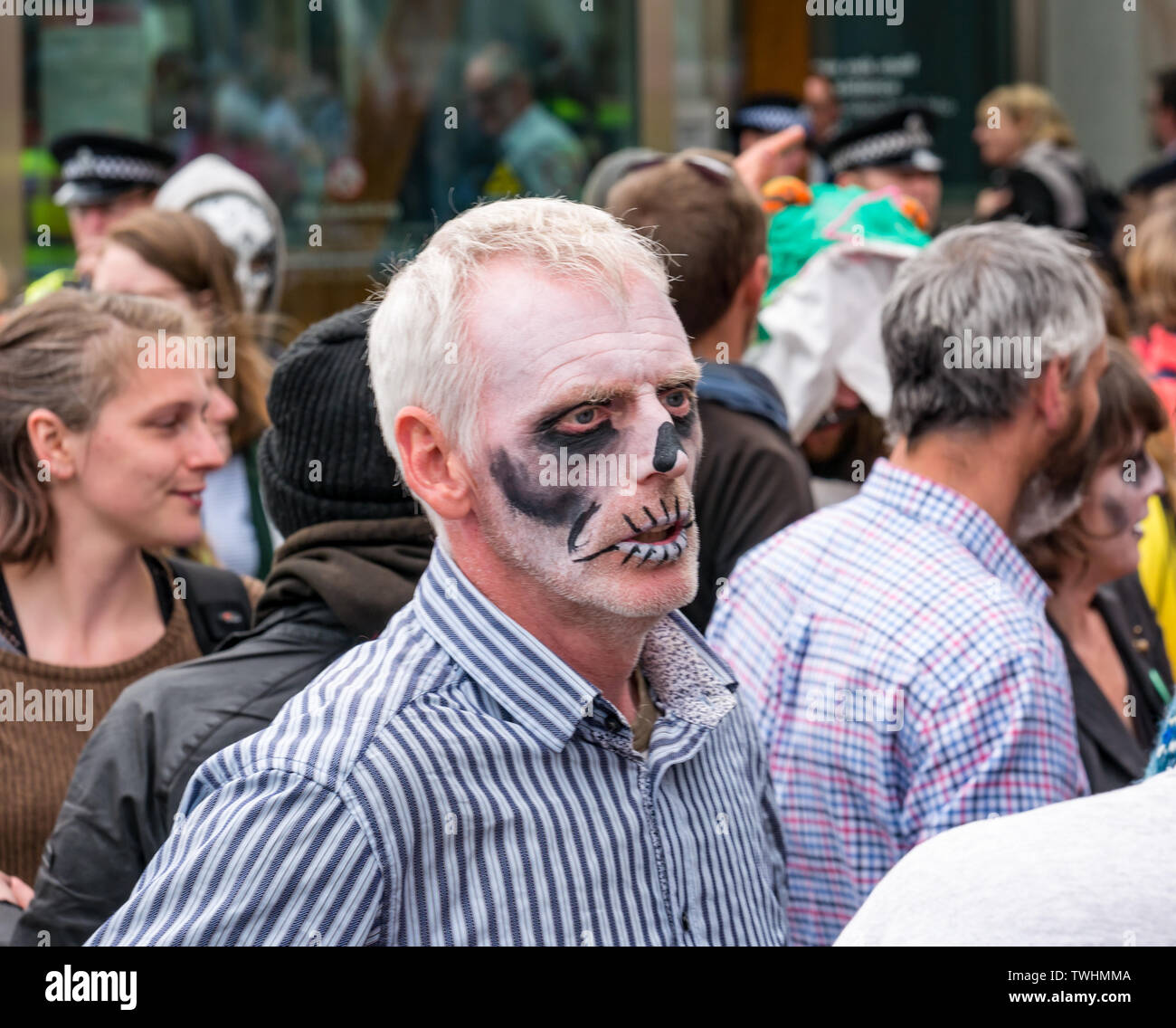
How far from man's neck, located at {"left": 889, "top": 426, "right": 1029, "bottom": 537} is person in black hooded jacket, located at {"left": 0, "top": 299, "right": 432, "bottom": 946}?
0.90 m

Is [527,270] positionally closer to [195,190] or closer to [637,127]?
[195,190]

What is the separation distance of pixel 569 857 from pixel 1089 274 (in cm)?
168

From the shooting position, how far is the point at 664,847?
5.67ft

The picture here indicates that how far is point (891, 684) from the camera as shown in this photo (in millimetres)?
2352

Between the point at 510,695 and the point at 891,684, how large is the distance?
862 mm

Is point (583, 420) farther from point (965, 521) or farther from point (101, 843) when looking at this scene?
point (965, 521)

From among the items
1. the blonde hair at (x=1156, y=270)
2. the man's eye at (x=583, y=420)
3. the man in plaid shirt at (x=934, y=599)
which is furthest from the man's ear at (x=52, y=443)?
the blonde hair at (x=1156, y=270)

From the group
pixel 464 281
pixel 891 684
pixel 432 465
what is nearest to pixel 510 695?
pixel 432 465

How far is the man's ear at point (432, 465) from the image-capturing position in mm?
1756

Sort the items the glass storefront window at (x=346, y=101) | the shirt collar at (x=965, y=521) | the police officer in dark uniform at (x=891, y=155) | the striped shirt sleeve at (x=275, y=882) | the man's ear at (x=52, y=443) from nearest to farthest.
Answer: the striped shirt sleeve at (x=275, y=882), the shirt collar at (x=965, y=521), the man's ear at (x=52, y=443), the police officer in dark uniform at (x=891, y=155), the glass storefront window at (x=346, y=101)

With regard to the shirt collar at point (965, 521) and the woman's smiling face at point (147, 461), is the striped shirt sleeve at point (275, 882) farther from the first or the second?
the woman's smiling face at point (147, 461)

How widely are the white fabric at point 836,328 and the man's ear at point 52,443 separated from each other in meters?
1.85

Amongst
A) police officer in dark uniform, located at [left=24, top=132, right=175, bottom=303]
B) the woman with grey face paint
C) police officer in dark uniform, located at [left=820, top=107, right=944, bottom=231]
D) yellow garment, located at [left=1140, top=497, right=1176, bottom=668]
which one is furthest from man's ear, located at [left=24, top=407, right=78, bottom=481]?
police officer in dark uniform, located at [left=820, top=107, right=944, bottom=231]

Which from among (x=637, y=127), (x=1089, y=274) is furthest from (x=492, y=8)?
(x=1089, y=274)
